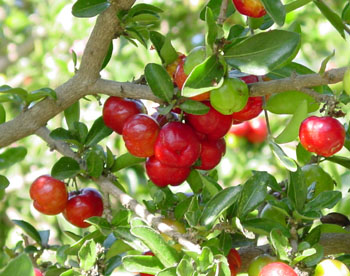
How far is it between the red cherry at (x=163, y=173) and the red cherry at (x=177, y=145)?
0.04 meters

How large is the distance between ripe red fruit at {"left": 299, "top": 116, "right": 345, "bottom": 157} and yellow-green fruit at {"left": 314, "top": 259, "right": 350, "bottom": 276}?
0.18 m

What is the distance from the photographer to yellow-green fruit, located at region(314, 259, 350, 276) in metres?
0.96

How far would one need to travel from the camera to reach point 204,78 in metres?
0.96

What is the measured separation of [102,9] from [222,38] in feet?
0.93

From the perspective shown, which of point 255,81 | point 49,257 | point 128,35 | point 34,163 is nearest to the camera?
point 255,81

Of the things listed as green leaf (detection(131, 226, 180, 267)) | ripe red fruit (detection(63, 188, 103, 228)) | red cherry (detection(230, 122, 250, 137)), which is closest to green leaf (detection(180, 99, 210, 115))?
green leaf (detection(131, 226, 180, 267))

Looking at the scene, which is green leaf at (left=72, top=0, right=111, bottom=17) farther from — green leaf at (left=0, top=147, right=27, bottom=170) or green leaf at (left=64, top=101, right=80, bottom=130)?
green leaf at (left=0, top=147, right=27, bottom=170)

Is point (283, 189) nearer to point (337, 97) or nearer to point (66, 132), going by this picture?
point (337, 97)

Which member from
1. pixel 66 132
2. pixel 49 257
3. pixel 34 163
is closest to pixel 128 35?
pixel 66 132

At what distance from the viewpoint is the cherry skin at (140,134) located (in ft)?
3.69

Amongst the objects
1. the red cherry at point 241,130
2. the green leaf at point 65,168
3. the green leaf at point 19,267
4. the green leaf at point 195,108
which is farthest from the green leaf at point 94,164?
the red cherry at point 241,130

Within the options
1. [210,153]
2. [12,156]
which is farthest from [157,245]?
[12,156]

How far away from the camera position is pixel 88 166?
1.23 meters

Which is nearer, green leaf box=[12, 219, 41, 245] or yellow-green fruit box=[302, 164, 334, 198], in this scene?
yellow-green fruit box=[302, 164, 334, 198]
